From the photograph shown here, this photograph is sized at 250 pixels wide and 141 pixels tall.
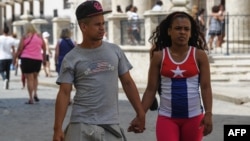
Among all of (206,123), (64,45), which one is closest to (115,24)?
(64,45)

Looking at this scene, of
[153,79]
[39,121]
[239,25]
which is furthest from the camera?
[239,25]

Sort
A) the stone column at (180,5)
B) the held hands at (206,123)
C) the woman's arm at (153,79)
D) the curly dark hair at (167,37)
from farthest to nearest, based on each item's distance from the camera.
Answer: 1. the stone column at (180,5)
2. the curly dark hair at (167,37)
3. the woman's arm at (153,79)
4. the held hands at (206,123)

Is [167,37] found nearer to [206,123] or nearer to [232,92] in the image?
[206,123]

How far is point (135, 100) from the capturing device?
6.11m

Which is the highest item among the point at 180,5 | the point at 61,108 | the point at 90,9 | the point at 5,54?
the point at 180,5

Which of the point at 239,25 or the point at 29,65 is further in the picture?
the point at 239,25

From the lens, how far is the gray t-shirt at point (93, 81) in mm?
5961

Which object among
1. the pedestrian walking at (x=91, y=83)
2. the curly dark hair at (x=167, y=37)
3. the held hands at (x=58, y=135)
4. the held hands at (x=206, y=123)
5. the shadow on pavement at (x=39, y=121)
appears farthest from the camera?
the shadow on pavement at (x=39, y=121)

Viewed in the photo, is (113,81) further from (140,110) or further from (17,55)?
(17,55)

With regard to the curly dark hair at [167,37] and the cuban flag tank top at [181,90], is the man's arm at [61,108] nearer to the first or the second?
the cuban flag tank top at [181,90]

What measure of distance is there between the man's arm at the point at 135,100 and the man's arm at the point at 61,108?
1.52 ft

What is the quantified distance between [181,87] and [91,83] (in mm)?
788

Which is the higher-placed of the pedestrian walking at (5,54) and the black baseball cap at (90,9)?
the black baseball cap at (90,9)

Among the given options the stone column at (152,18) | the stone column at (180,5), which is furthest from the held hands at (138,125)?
the stone column at (152,18)
